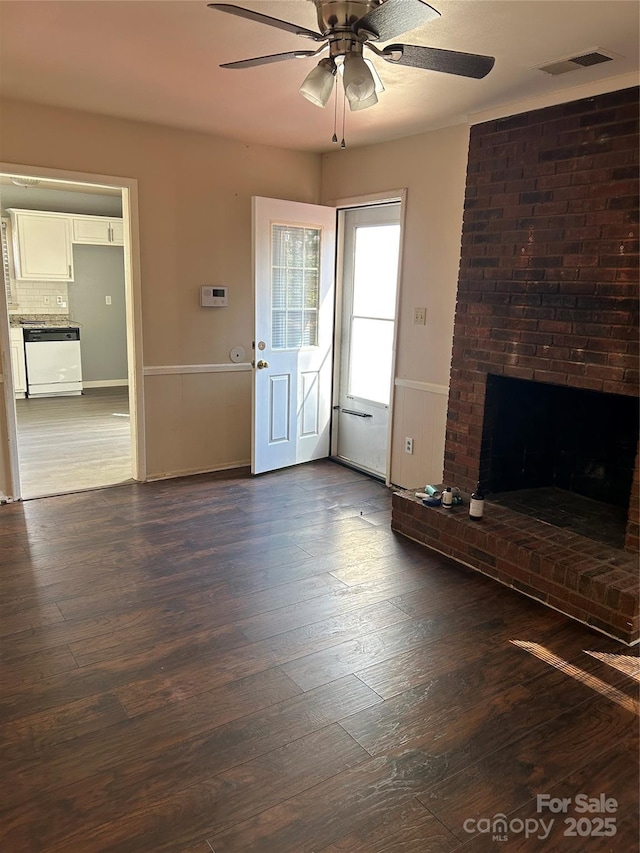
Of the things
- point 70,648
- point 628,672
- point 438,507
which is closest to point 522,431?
point 438,507

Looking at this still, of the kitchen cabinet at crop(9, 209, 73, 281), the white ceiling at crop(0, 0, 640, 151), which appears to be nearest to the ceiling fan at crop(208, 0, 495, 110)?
the white ceiling at crop(0, 0, 640, 151)

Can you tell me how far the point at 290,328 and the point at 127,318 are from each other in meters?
1.23

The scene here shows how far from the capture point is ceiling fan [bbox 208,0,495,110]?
71.9 inches

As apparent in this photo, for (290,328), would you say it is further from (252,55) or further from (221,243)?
(252,55)

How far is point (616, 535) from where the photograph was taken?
3.10m

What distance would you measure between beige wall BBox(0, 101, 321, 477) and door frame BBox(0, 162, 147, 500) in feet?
0.16

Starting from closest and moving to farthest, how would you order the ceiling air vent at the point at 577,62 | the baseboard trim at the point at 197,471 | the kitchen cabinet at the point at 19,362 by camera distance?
1. the ceiling air vent at the point at 577,62
2. the baseboard trim at the point at 197,471
3. the kitchen cabinet at the point at 19,362

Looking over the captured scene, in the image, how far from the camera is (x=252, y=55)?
2.70 m

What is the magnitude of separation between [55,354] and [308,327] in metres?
4.10

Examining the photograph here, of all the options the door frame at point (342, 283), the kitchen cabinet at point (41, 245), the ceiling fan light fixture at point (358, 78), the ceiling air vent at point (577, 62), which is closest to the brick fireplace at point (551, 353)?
the ceiling air vent at point (577, 62)

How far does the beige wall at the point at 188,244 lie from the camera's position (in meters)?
3.96

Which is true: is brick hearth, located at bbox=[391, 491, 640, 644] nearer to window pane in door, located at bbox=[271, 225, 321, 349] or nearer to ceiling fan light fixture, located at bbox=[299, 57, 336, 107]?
window pane in door, located at bbox=[271, 225, 321, 349]

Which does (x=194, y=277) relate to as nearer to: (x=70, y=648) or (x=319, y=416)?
(x=319, y=416)

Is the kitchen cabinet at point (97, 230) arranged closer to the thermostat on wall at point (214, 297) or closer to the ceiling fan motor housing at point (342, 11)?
the thermostat on wall at point (214, 297)
